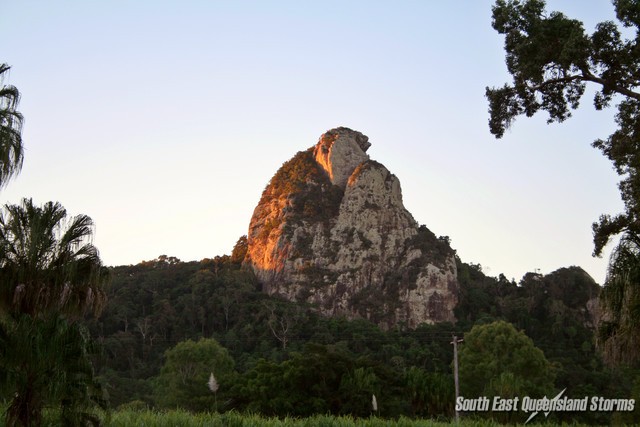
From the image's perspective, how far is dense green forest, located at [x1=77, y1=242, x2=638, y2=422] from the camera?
49031 millimetres

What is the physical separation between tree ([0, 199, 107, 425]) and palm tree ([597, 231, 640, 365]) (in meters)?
10.4

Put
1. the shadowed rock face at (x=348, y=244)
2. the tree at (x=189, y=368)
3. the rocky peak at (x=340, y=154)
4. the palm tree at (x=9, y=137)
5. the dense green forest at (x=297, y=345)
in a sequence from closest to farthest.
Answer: the palm tree at (x=9, y=137), the dense green forest at (x=297, y=345), the tree at (x=189, y=368), the shadowed rock face at (x=348, y=244), the rocky peak at (x=340, y=154)

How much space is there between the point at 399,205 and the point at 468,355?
2879 inches

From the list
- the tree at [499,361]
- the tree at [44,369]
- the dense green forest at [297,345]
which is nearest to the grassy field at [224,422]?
the tree at [44,369]

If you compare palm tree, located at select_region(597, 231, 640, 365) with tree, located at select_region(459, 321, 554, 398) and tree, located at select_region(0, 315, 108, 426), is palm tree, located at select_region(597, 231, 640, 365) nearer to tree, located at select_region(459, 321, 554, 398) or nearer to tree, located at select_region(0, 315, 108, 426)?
tree, located at select_region(0, 315, 108, 426)

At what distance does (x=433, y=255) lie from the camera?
120 meters

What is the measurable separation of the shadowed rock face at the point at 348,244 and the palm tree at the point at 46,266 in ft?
317

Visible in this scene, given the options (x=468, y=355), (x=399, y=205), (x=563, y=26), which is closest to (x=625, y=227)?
(x=563, y=26)

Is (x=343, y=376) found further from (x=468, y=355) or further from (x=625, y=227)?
(x=625, y=227)

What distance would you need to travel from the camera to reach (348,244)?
415ft

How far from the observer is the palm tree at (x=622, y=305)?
1533cm

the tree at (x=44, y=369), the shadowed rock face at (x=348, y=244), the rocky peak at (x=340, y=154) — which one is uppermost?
the rocky peak at (x=340, y=154)

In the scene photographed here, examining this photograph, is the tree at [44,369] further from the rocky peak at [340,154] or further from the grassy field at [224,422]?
the rocky peak at [340,154]

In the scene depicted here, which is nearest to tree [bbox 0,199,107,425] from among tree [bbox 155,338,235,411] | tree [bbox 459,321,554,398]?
tree [bbox 155,338,235,411]
